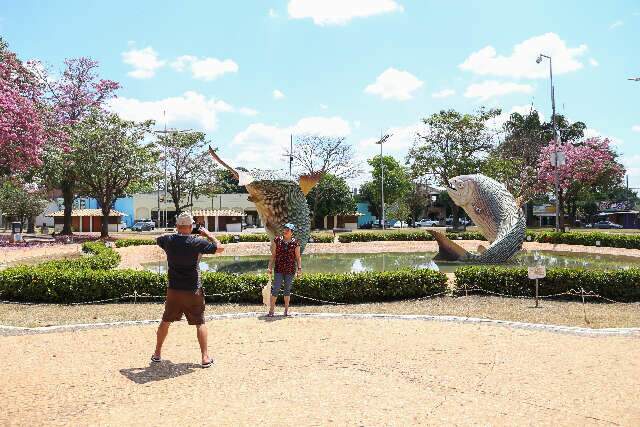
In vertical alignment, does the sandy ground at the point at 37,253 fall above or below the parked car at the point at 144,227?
below

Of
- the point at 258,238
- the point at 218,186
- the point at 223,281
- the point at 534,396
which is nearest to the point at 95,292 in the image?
the point at 223,281

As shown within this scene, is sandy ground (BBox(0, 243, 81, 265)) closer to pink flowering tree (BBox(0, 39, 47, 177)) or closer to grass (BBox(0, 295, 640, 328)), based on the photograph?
pink flowering tree (BBox(0, 39, 47, 177))

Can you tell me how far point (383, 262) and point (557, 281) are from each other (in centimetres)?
1105

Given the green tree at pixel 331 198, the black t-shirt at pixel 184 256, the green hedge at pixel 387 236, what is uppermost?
the green tree at pixel 331 198

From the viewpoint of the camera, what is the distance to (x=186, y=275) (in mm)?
6469

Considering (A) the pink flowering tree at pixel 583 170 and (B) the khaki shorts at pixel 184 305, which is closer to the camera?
(B) the khaki shorts at pixel 184 305

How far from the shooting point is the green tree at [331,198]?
5581 centimetres

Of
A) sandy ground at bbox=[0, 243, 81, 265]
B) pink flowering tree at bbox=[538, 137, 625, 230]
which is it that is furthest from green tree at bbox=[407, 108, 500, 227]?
sandy ground at bbox=[0, 243, 81, 265]

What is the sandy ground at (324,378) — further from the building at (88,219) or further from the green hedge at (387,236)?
the building at (88,219)

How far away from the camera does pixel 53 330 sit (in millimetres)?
8672

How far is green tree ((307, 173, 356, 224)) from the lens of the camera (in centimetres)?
5581

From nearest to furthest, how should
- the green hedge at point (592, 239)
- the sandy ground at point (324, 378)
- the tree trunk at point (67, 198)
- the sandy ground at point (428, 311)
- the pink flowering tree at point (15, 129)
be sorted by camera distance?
the sandy ground at point (324, 378) < the sandy ground at point (428, 311) < the pink flowering tree at point (15, 129) < the green hedge at point (592, 239) < the tree trunk at point (67, 198)

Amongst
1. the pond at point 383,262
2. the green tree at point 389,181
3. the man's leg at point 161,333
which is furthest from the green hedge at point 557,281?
the green tree at point 389,181

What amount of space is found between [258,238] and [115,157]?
33.9 feet
